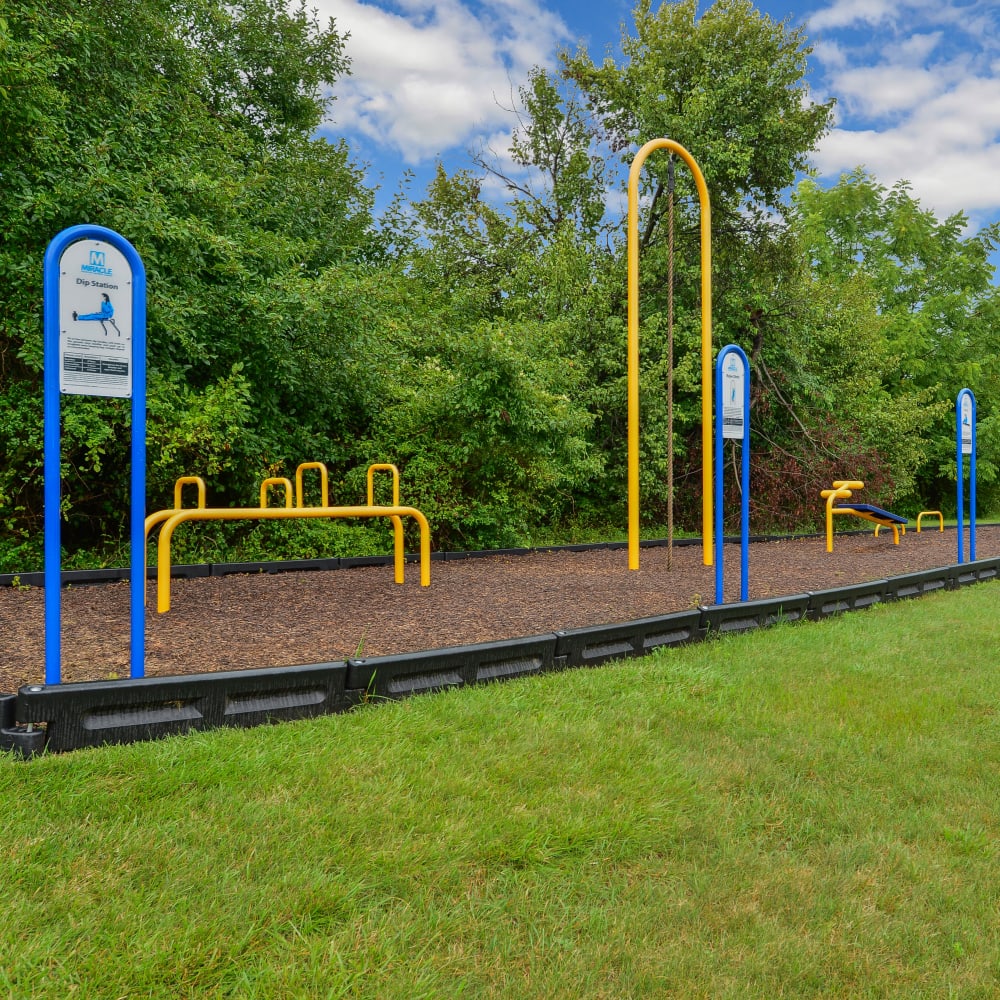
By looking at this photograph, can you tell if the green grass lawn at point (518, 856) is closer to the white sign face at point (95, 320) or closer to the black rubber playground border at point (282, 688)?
the black rubber playground border at point (282, 688)

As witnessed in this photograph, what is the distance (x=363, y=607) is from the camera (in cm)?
576

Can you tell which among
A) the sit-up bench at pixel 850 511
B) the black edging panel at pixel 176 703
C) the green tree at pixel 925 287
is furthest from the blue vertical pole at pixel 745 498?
the green tree at pixel 925 287

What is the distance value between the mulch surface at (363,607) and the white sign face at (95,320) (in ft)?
4.48

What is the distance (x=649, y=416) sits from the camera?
13289 millimetres

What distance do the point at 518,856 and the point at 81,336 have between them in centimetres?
250

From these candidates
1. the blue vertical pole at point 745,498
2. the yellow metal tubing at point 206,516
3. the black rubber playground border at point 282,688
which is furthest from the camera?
the blue vertical pole at point 745,498

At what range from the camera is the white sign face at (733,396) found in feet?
18.7

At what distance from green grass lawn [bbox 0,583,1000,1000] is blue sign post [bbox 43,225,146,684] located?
926 mm

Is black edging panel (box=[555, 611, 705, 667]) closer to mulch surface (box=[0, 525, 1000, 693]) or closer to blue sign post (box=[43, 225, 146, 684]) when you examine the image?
mulch surface (box=[0, 525, 1000, 693])

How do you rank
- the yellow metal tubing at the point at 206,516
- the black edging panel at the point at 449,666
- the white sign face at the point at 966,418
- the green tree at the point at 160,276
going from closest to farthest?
the black edging panel at the point at 449,666 → the yellow metal tubing at the point at 206,516 → the green tree at the point at 160,276 → the white sign face at the point at 966,418

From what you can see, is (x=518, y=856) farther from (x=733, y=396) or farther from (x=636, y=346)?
(x=636, y=346)

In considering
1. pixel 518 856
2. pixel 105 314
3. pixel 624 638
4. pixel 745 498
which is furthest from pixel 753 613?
pixel 105 314

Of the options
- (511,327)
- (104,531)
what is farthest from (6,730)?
(511,327)

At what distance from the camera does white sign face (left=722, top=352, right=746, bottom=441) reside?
225 inches
